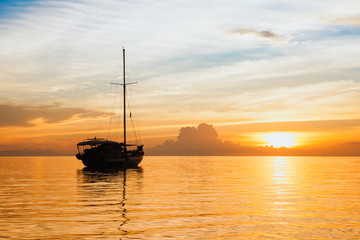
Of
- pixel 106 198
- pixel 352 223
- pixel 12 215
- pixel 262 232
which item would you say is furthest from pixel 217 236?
pixel 106 198

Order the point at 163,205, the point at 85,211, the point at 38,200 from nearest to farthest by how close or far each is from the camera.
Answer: the point at 85,211, the point at 163,205, the point at 38,200

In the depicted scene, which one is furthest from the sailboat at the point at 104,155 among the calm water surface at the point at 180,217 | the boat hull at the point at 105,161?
the calm water surface at the point at 180,217

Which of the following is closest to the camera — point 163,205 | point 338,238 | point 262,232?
point 338,238

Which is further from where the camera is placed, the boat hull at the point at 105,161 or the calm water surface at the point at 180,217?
the boat hull at the point at 105,161

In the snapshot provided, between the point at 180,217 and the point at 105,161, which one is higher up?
the point at 105,161

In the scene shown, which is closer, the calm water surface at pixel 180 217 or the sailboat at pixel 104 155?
the calm water surface at pixel 180 217

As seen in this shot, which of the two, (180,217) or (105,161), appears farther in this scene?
(105,161)

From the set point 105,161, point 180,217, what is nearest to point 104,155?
point 105,161

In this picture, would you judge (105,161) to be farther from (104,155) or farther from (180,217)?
(180,217)

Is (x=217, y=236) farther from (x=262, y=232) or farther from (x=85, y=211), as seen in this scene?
(x=85, y=211)

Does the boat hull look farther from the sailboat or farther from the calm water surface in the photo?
the calm water surface

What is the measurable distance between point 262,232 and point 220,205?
943 cm

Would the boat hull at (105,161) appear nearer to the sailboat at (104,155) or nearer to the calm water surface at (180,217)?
the sailboat at (104,155)

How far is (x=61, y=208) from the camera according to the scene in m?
25.9
